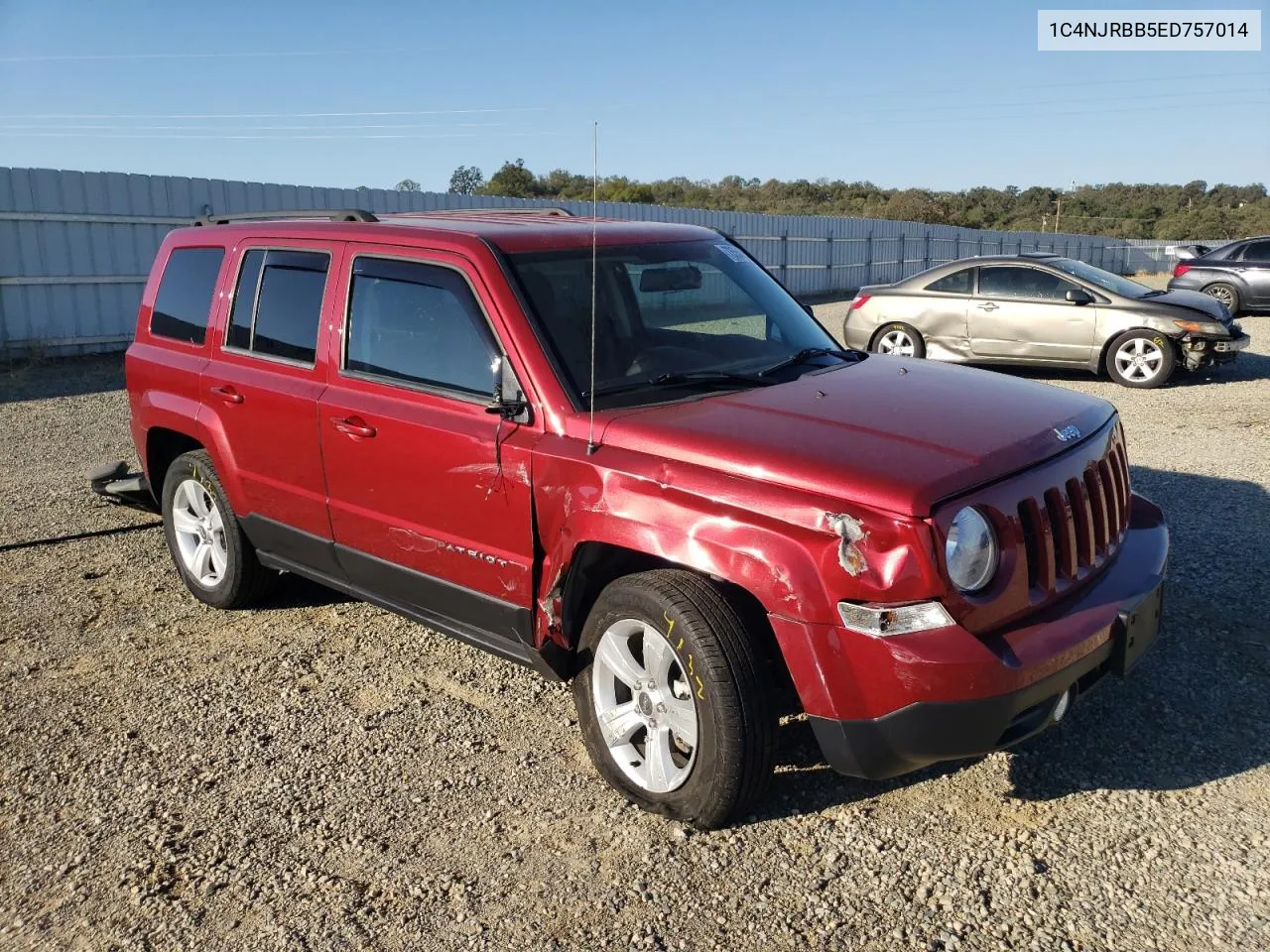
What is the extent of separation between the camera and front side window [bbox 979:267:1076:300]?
491 inches

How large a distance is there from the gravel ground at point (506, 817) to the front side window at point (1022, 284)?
7.64m

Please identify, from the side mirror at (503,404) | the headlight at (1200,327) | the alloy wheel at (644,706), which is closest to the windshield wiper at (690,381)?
the side mirror at (503,404)

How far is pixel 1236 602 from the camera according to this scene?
5258mm

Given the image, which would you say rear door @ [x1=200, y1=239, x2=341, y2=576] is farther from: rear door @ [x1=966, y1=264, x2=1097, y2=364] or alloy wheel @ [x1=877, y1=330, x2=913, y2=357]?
rear door @ [x1=966, y1=264, x2=1097, y2=364]

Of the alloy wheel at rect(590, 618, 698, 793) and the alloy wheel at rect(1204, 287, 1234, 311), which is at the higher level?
the alloy wheel at rect(1204, 287, 1234, 311)

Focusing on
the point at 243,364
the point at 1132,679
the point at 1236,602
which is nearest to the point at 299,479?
the point at 243,364

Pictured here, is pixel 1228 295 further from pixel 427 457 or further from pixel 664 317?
pixel 427 457

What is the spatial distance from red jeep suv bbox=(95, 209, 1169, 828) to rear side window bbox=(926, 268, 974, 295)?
853cm

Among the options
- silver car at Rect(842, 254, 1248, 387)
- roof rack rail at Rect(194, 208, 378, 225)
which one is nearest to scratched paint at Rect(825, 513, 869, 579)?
roof rack rail at Rect(194, 208, 378, 225)

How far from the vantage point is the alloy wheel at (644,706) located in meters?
3.47

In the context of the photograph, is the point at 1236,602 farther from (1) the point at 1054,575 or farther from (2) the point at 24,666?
(2) the point at 24,666

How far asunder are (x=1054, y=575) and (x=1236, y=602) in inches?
97.7

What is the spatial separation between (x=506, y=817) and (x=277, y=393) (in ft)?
7.29

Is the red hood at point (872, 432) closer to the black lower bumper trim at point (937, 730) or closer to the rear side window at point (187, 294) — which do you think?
the black lower bumper trim at point (937, 730)
